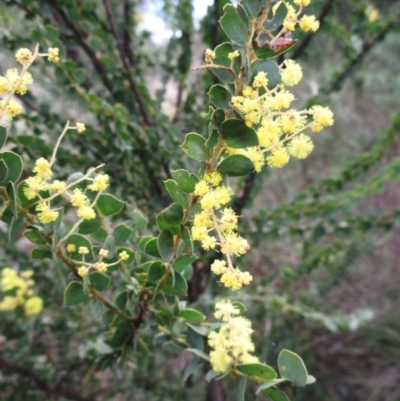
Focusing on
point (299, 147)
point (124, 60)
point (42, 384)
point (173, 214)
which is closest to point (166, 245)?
point (173, 214)

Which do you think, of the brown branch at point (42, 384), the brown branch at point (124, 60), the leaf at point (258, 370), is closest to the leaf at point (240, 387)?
the leaf at point (258, 370)

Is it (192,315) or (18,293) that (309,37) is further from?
(18,293)

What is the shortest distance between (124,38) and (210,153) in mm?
644

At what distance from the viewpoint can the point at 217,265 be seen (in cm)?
33

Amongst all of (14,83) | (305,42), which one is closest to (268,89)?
(14,83)

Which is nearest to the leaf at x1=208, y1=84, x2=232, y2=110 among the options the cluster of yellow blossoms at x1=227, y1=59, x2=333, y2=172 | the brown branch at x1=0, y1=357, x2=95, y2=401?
the cluster of yellow blossoms at x1=227, y1=59, x2=333, y2=172

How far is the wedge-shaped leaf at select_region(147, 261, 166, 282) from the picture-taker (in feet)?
1.38

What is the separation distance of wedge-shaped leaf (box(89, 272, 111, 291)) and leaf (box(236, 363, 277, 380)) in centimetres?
17

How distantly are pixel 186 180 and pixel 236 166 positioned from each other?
1.6 inches

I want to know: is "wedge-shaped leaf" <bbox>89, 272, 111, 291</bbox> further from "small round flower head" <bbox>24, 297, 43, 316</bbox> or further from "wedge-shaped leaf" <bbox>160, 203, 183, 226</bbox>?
"small round flower head" <bbox>24, 297, 43, 316</bbox>

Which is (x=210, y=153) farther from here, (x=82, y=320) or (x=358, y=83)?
(x=358, y=83)

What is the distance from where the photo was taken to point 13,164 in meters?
0.37

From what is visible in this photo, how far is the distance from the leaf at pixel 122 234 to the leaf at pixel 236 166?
0.16 m

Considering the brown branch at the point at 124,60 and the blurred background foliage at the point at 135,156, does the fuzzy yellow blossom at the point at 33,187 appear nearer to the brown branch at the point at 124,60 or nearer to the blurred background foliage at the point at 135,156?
the blurred background foliage at the point at 135,156
